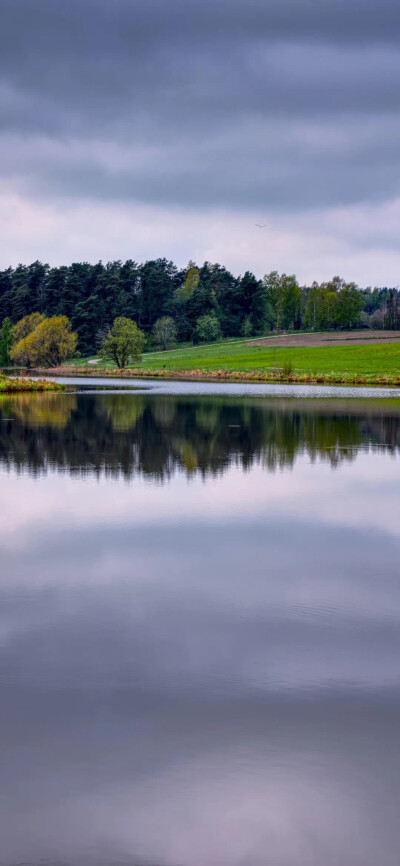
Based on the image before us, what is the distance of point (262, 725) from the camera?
6719 millimetres

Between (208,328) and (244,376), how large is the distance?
60.8 m

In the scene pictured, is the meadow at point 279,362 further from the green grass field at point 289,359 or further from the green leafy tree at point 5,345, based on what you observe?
the green leafy tree at point 5,345

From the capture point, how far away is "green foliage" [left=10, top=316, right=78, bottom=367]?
118 metres

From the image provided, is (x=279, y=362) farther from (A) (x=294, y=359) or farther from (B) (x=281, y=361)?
(A) (x=294, y=359)

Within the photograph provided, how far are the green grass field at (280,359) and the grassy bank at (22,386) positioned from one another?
32.1 metres

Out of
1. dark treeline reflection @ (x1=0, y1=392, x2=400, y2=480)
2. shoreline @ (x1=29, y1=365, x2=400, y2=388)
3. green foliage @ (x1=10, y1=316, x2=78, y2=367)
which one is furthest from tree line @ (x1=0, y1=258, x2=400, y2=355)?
dark treeline reflection @ (x1=0, y1=392, x2=400, y2=480)

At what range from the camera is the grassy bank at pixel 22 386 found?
5750 cm

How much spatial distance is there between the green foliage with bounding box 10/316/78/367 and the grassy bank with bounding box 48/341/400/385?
10.9 ft

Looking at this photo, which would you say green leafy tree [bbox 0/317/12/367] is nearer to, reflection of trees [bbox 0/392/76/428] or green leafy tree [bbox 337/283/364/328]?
green leafy tree [bbox 337/283/364/328]

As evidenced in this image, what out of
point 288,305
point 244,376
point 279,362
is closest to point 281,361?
point 279,362

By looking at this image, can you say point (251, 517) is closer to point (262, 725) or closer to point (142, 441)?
point (262, 725)

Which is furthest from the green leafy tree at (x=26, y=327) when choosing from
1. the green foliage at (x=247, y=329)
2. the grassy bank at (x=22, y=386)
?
the grassy bank at (x=22, y=386)

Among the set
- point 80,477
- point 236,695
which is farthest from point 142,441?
point 236,695

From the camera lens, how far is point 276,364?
94.3 meters
